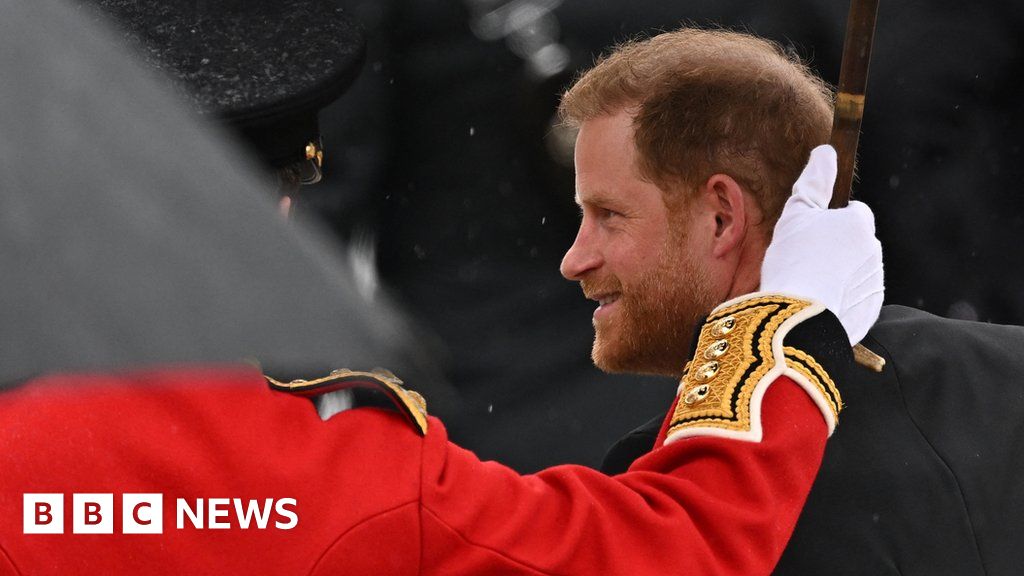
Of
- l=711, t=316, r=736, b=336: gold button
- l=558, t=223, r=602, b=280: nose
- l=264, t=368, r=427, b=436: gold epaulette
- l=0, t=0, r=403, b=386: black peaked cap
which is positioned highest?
l=0, t=0, r=403, b=386: black peaked cap

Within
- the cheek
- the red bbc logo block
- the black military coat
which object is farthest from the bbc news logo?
the cheek

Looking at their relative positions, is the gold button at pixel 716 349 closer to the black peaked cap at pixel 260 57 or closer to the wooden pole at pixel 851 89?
the wooden pole at pixel 851 89

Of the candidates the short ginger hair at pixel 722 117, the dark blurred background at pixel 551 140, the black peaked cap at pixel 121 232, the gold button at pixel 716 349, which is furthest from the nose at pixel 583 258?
the black peaked cap at pixel 121 232

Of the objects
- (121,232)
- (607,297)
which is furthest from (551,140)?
(121,232)

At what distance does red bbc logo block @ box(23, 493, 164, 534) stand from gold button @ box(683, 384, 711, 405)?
809 mm

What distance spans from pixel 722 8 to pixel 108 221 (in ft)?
10.5

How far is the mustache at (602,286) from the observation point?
269cm

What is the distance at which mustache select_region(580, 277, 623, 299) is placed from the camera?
2.69 m

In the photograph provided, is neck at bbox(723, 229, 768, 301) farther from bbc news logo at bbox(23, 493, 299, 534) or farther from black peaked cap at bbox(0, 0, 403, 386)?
black peaked cap at bbox(0, 0, 403, 386)

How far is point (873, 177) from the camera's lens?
413 centimetres

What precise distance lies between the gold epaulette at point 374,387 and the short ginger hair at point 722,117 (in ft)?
2.83

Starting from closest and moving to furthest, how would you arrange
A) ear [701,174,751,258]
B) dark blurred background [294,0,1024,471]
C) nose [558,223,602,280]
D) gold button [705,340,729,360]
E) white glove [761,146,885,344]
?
gold button [705,340,729,360] < white glove [761,146,885,344] < ear [701,174,751,258] < nose [558,223,602,280] < dark blurred background [294,0,1024,471]

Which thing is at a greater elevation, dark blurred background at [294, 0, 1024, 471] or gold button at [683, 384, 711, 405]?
gold button at [683, 384, 711, 405]

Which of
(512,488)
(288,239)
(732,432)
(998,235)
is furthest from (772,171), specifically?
(998,235)
